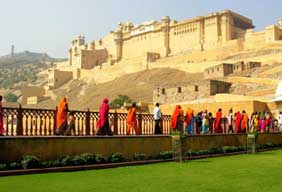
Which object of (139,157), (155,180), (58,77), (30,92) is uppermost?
(58,77)

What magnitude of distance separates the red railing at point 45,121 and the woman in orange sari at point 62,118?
0.23 meters

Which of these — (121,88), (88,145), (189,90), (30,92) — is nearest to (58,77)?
Answer: (30,92)

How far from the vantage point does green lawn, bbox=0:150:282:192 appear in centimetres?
740

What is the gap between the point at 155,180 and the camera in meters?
8.41

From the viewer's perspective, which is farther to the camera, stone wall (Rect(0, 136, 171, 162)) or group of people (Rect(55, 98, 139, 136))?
group of people (Rect(55, 98, 139, 136))

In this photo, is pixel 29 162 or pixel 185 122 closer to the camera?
pixel 29 162

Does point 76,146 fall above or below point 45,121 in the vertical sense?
below

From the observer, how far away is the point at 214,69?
56.2 m

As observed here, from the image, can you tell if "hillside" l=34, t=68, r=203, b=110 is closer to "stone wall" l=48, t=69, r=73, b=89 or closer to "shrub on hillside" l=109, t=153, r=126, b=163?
"stone wall" l=48, t=69, r=73, b=89

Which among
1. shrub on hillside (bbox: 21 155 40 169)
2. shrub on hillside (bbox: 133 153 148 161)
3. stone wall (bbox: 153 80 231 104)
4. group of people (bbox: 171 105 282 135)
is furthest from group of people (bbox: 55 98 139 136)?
stone wall (bbox: 153 80 231 104)

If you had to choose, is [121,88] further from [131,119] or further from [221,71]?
[131,119]

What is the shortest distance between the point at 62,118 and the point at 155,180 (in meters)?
4.49

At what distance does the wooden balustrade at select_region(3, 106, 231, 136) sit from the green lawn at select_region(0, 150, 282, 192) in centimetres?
226

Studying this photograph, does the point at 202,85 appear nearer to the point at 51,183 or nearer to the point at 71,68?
the point at 51,183
